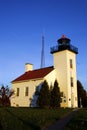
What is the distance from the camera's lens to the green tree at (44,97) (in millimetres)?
38625

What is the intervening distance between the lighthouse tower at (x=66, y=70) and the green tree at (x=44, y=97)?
13.8 feet

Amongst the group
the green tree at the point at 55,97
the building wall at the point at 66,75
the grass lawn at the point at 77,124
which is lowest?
the grass lawn at the point at 77,124

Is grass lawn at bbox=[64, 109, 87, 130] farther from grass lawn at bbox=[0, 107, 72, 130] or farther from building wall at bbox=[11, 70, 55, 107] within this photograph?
building wall at bbox=[11, 70, 55, 107]

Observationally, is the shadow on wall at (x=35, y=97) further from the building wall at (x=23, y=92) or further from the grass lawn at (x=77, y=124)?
the grass lawn at (x=77, y=124)

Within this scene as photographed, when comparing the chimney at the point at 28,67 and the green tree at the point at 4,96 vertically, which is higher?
the chimney at the point at 28,67

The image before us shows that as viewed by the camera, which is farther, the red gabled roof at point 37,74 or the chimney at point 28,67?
the chimney at point 28,67

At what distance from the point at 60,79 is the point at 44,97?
6.00m

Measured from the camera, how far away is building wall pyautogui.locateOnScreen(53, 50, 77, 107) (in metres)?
42.0

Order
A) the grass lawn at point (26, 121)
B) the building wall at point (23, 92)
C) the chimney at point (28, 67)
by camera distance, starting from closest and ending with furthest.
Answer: the grass lawn at point (26, 121) < the building wall at point (23, 92) < the chimney at point (28, 67)

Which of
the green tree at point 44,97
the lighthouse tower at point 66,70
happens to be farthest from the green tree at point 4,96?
the lighthouse tower at point 66,70

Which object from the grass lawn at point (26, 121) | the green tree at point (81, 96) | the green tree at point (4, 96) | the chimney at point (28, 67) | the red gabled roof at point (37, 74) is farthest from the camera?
the chimney at point (28, 67)

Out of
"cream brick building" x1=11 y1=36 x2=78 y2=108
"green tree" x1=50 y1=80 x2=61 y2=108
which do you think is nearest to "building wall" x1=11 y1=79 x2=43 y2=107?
"cream brick building" x1=11 y1=36 x2=78 y2=108

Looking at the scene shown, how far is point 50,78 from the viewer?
140 feet

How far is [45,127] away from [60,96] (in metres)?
25.6
